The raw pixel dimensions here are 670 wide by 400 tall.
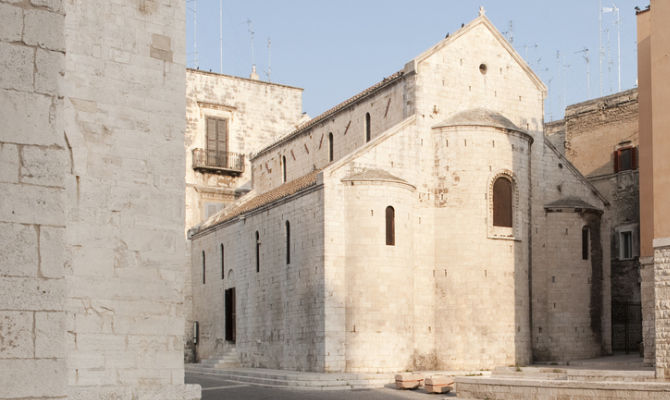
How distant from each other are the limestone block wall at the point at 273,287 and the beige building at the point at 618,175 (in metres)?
11.3

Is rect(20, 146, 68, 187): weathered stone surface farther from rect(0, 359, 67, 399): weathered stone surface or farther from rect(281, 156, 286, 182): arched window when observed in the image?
rect(281, 156, 286, 182): arched window

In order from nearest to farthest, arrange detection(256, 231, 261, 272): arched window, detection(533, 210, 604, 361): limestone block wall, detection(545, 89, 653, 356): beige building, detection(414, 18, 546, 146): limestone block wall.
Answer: detection(414, 18, 546, 146): limestone block wall, detection(533, 210, 604, 361): limestone block wall, detection(256, 231, 261, 272): arched window, detection(545, 89, 653, 356): beige building

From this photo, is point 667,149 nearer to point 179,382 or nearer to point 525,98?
point 525,98

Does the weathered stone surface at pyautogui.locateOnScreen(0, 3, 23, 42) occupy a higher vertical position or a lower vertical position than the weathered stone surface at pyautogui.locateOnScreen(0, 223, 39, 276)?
higher

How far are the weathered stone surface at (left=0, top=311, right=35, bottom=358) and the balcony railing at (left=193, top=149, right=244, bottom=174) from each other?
33.0 metres

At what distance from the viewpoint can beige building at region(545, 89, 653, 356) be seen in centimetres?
3072

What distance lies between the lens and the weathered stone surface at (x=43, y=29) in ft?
16.8

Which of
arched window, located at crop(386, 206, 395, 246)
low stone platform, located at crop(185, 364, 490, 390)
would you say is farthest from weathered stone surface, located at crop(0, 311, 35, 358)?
arched window, located at crop(386, 206, 395, 246)

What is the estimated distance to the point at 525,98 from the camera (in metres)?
29.0

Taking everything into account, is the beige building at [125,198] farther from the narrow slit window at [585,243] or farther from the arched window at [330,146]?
the narrow slit window at [585,243]

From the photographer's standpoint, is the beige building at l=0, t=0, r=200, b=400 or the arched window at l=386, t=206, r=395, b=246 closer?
the beige building at l=0, t=0, r=200, b=400

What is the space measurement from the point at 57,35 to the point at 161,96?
6447mm

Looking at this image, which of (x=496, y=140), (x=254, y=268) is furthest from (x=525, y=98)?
(x=254, y=268)

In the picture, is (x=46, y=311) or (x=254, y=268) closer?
(x=46, y=311)
